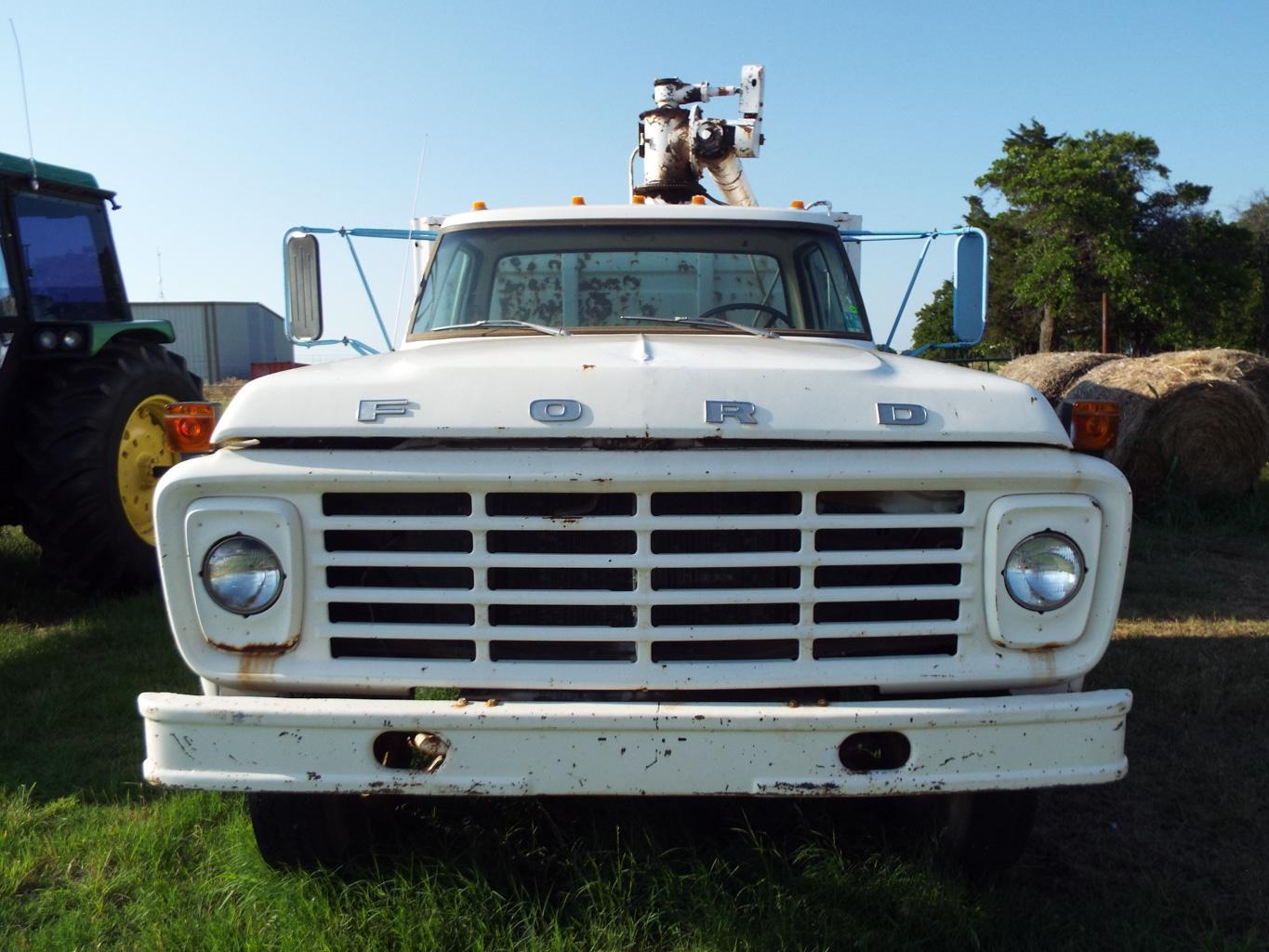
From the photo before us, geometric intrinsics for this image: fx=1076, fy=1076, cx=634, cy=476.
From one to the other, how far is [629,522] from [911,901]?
1.26m

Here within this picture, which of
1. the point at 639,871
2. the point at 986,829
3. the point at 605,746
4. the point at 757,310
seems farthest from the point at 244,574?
the point at 757,310

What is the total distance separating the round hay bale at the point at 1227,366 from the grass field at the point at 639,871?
5.10 meters

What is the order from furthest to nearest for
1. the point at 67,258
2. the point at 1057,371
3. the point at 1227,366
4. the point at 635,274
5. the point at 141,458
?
the point at 1057,371, the point at 1227,366, the point at 67,258, the point at 141,458, the point at 635,274

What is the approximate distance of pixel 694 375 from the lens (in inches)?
96.6

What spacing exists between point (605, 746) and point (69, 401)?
443cm

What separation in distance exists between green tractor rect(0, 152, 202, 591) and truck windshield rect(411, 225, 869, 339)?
221cm

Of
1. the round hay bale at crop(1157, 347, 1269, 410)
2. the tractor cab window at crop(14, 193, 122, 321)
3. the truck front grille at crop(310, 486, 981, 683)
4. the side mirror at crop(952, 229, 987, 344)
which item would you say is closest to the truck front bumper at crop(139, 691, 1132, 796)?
the truck front grille at crop(310, 486, 981, 683)

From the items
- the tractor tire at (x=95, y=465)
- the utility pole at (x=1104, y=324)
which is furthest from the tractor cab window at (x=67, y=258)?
the utility pole at (x=1104, y=324)

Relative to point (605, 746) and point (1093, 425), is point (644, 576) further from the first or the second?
point (1093, 425)

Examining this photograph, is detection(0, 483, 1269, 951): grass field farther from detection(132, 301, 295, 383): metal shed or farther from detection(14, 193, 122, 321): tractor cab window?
detection(132, 301, 295, 383): metal shed

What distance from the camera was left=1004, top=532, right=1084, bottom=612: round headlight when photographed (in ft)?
7.86

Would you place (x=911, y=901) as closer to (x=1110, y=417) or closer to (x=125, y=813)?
(x=1110, y=417)

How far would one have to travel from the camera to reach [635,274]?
3896mm

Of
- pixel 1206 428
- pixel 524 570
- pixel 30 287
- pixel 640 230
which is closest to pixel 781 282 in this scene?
pixel 640 230
